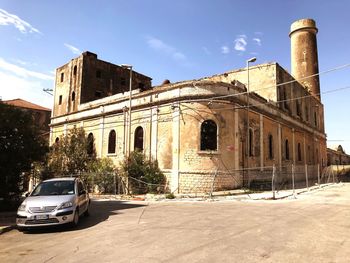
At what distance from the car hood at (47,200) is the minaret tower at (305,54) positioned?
127ft

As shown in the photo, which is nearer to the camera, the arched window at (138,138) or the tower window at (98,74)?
the arched window at (138,138)

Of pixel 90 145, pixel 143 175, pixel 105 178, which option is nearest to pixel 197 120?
pixel 143 175

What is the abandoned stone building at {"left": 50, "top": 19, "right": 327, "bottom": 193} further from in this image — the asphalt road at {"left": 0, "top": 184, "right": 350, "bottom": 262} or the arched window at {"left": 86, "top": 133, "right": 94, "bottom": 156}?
the asphalt road at {"left": 0, "top": 184, "right": 350, "bottom": 262}

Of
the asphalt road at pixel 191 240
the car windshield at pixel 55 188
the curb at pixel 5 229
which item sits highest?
the car windshield at pixel 55 188

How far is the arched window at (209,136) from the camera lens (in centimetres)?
1991

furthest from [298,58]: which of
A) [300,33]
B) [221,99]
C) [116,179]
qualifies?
[116,179]

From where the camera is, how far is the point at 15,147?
13.6 m

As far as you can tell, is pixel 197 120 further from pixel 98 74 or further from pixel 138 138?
pixel 98 74

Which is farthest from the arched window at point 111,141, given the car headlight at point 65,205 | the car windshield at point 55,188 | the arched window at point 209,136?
the car headlight at point 65,205

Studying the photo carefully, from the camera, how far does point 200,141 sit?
19750mm

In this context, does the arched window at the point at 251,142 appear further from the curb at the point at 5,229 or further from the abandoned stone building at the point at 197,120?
the curb at the point at 5,229

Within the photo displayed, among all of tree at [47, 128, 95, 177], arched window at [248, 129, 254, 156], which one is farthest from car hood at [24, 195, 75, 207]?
tree at [47, 128, 95, 177]

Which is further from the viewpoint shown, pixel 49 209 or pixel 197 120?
pixel 197 120

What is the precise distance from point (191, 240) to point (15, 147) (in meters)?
10.3
